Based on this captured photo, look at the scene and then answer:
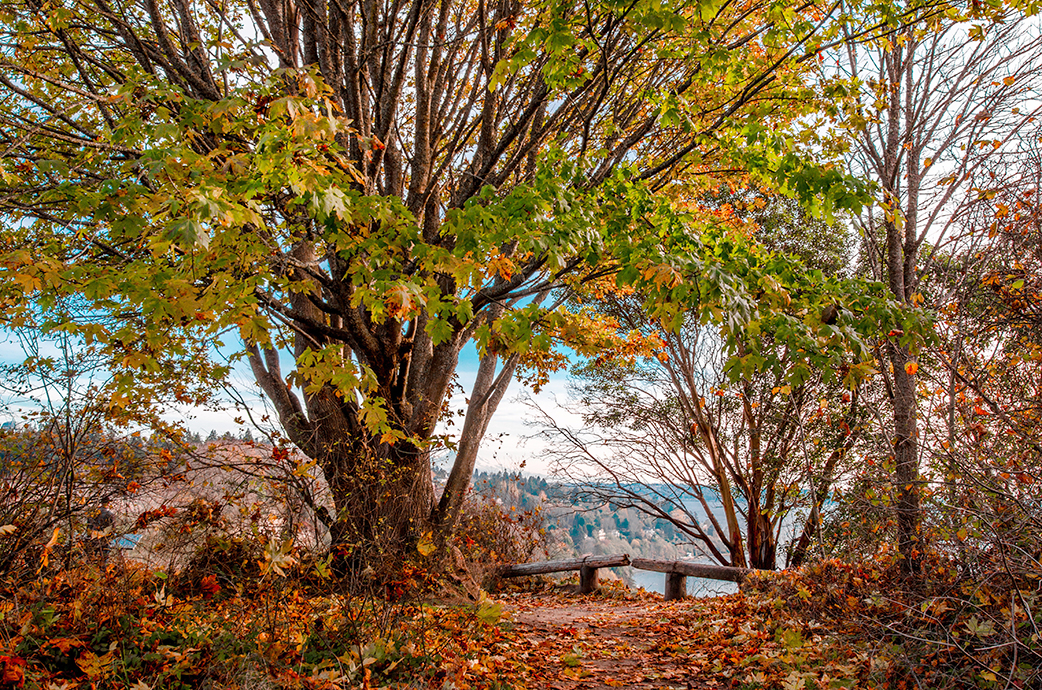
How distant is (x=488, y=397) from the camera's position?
27.7 feet

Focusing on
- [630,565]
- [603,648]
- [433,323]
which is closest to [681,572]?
[630,565]

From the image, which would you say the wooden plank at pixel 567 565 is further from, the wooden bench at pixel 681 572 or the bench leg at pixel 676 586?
the bench leg at pixel 676 586

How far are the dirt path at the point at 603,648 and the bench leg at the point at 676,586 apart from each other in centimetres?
129

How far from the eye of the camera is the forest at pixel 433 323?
3459 mm

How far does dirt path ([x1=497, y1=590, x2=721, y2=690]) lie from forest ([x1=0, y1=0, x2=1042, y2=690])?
0.06 m

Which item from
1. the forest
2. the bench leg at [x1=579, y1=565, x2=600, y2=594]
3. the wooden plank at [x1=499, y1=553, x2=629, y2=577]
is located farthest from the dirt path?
the bench leg at [x1=579, y1=565, x2=600, y2=594]

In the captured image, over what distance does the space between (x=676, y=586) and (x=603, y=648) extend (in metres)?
4.92

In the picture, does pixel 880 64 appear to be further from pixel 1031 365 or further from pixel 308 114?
pixel 308 114

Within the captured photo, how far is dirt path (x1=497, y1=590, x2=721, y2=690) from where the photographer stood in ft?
14.6

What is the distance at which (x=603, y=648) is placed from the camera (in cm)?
553

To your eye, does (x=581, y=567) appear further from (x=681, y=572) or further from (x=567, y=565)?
(x=681, y=572)

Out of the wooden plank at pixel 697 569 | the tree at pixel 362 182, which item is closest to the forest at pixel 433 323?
the tree at pixel 362 182

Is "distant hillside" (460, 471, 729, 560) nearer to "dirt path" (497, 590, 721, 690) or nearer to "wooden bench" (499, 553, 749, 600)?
"wooden bench" (499, 553, 749, 600)

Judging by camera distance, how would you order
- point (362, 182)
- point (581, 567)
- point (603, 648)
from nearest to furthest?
point (362, 182), point (603, 648), point (581, 567)
